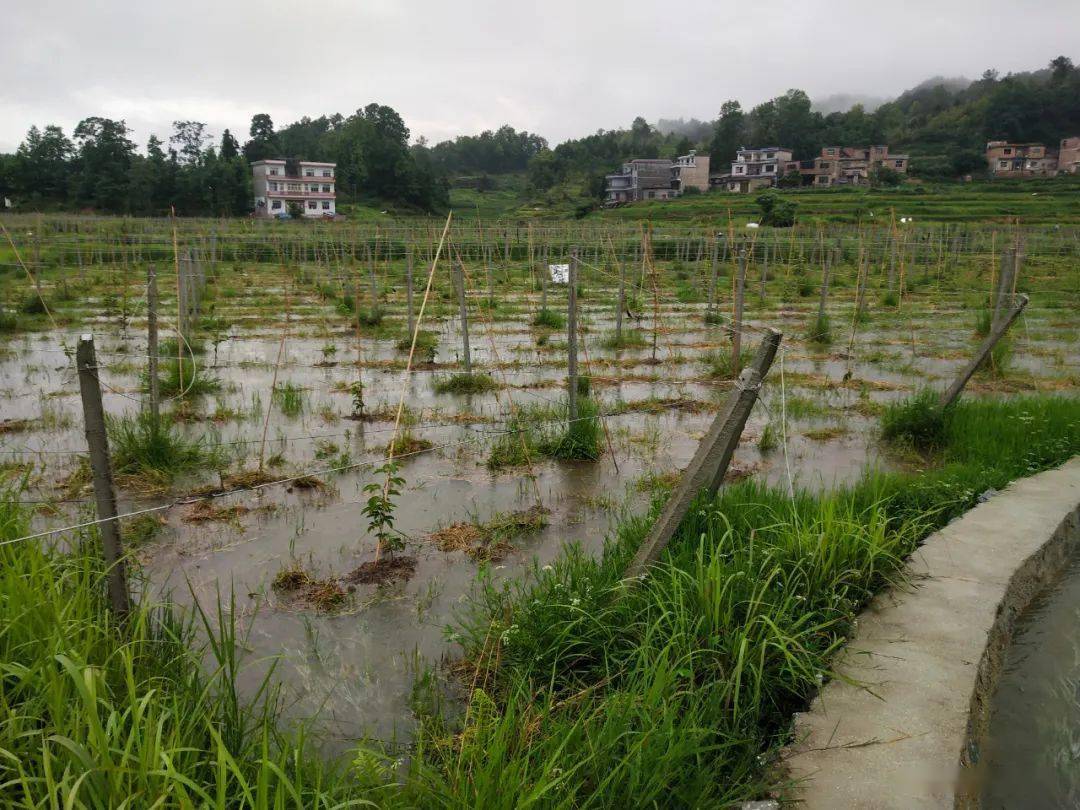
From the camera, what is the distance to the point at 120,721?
2537mm

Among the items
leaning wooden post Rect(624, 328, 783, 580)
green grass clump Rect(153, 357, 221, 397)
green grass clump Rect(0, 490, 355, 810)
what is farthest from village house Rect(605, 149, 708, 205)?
green grass clump Rect(0, 490, 355, 810)

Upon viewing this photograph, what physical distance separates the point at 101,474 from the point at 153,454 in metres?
3.25

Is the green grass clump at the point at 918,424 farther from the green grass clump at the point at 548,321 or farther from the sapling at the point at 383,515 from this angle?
the green grass clump at the point at 548,321

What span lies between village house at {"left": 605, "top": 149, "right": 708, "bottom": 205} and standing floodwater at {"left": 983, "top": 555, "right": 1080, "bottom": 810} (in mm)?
72719

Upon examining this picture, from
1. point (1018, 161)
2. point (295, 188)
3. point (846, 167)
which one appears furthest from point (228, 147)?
point (1018, 161)

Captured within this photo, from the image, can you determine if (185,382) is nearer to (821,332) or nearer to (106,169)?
(821,332)

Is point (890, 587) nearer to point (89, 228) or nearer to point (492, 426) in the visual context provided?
point (492, 426)

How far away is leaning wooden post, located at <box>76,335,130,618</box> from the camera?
3.21 metres

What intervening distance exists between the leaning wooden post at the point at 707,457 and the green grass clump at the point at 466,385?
625 centimetres

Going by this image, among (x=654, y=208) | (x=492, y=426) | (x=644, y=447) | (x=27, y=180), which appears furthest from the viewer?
(x=654, y=208)

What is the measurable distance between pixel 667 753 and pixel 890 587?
2008mm

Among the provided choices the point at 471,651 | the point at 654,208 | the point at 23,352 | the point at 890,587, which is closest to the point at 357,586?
the point at 471,651

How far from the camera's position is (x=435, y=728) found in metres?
3.08

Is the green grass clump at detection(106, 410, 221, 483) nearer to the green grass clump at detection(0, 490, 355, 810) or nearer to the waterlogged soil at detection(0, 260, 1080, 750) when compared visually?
the waterlogged soil at detection(0, 260, 1080, 750)
